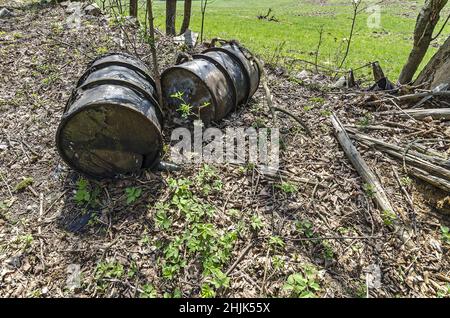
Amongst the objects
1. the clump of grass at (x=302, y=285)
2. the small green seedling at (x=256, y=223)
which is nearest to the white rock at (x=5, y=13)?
the small green seedling at (x=256, y=223)

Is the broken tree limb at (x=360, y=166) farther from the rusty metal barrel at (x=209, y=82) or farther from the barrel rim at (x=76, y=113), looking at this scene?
the barrel rim at (x=76, y=113)

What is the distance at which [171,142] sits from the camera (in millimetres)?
4266

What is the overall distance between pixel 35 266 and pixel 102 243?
0.60 metres

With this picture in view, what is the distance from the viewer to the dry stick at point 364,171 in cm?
332

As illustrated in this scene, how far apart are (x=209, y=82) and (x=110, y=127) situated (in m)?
1.53

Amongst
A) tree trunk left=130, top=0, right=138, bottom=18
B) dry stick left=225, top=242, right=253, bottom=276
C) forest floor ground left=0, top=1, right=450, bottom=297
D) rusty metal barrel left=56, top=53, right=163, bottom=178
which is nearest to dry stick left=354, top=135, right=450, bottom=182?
forest floor ground left=0, top=1, right=450, bottom=297

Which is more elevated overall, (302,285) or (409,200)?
(409,200)

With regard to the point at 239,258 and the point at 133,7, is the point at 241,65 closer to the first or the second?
the point at 239,258

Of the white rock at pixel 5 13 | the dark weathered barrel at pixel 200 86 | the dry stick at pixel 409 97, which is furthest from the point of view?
the white rock at pixel 5 13

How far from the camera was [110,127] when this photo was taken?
3.35 meters

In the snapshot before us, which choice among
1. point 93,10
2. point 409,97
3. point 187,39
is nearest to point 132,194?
point 409,97

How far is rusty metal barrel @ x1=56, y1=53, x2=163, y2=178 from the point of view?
323 centimetres

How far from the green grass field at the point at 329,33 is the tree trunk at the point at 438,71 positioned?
13.3ft

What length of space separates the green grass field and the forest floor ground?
569 centimetres
